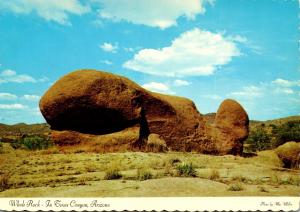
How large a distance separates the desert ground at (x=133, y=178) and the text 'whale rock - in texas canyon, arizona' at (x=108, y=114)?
1704mm

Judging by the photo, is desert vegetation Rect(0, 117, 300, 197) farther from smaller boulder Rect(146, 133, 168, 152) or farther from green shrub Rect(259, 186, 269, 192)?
smaller boulder Rect(146, 133, 168, 152)

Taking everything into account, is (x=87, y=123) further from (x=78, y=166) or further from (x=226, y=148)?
(x=226, y=148)

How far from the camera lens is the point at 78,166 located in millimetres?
10078

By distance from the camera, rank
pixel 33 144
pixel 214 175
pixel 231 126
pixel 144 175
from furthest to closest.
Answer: pixel 33 144 → pixel 231 126 → pixel 214 175 → pixel 144 175

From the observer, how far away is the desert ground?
7574 millimetres

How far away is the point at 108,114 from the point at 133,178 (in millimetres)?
5070

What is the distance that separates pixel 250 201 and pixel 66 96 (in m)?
7.31

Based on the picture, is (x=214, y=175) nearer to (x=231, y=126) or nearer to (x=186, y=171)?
(x=186, y=171)

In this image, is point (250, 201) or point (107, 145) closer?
point (250, 201)

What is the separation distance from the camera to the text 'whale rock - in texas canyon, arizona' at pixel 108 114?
13.1 meters

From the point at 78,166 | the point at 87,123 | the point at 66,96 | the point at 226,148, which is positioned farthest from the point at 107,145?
the point at 226,148

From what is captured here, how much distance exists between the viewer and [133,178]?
848 cm

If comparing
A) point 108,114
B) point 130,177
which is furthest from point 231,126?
point 130,177

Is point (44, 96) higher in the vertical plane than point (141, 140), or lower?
higher
